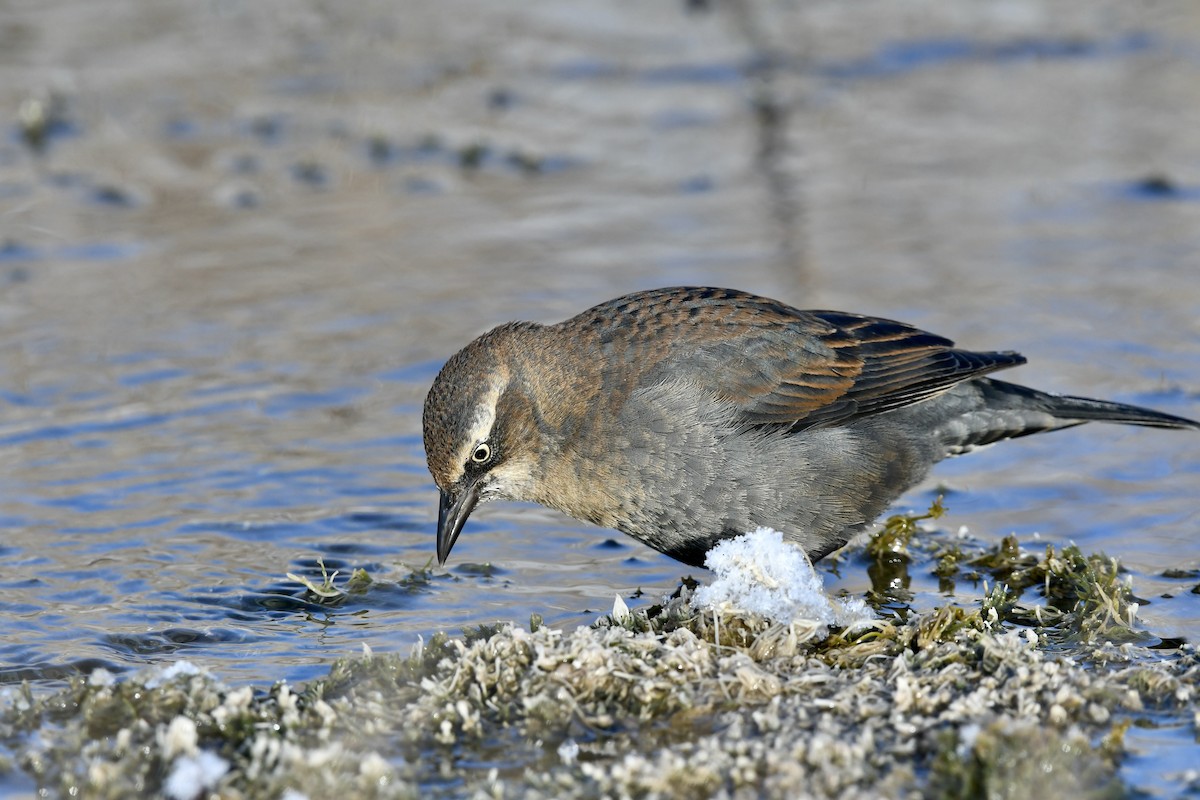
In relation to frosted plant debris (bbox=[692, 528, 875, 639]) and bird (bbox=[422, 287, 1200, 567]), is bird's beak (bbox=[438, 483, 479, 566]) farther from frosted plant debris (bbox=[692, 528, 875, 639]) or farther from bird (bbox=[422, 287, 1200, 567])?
frosted plant debris (bbox=[692, 528, 875, 639])

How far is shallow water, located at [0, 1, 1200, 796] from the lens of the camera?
24.5ft

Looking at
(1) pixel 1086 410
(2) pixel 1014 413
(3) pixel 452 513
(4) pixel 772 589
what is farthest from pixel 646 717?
(1) pixel 1086 410

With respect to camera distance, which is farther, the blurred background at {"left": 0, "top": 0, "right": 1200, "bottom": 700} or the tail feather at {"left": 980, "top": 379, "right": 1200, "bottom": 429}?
the tail feather at {"left": 980, "top": 379, "right": 1200, "bottom": 429}

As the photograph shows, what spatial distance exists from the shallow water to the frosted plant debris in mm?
933

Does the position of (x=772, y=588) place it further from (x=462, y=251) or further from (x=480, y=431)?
(x=462, y=251)

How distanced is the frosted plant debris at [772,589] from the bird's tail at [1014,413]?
152cm

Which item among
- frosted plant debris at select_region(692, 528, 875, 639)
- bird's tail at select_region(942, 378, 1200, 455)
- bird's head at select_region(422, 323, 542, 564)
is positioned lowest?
frosted plant debris at select_region(692, 528, 875, 639)

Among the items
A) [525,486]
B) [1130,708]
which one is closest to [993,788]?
[1130,708]

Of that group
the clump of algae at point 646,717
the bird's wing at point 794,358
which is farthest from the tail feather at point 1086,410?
the clump of algae at point 646,717

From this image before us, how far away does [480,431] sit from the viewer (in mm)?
6898

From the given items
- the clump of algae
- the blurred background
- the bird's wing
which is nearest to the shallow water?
the blurred background

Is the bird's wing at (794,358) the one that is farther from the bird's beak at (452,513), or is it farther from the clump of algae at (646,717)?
the clump of algae at (646,717)

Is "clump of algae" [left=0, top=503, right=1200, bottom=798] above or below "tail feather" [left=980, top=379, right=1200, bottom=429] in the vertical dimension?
below

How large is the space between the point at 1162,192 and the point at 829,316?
5.97 metres
